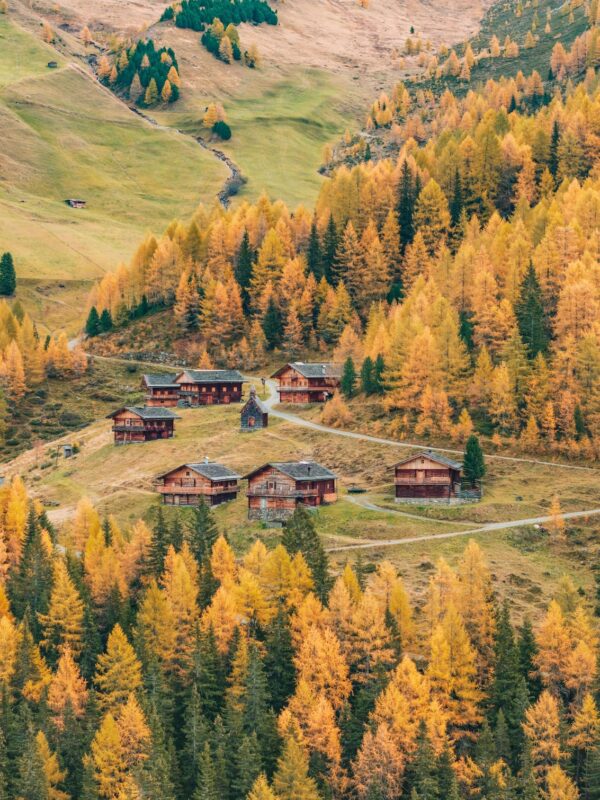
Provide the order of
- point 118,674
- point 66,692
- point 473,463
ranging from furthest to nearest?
point 473,463 < point 118,674 < point 66,692

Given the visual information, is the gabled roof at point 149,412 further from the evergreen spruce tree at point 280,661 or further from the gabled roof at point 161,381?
the evergreen spruce tree at point 280,661

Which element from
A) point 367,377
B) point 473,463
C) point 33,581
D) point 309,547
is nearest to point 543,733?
point 309,547

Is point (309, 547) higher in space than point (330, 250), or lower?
→ lower

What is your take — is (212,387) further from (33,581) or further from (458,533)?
(33,581)

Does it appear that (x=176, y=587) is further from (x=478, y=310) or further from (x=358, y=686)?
(x=478, y=310)

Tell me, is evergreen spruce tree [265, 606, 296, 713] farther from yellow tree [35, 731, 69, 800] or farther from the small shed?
the small shed

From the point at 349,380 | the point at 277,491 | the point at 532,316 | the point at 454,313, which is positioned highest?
the point at 454,313

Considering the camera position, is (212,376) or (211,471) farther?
(212,376)

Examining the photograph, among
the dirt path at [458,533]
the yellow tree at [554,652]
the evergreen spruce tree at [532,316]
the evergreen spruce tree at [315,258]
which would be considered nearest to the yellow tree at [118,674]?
the dirt path at [458,533]
